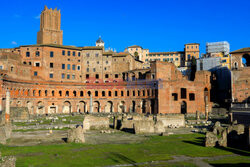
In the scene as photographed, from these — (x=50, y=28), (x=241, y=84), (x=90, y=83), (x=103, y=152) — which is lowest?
(x=103, y=152)

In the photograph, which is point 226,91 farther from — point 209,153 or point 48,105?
point 209,153

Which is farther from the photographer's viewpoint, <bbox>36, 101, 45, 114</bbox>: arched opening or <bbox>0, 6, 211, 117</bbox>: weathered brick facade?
<bbox>36, 101, 45, 114</bbox>: arched opening

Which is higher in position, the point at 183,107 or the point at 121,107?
the point at 183,107

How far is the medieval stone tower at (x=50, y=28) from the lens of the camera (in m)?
72.0

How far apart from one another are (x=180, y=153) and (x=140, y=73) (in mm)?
51063


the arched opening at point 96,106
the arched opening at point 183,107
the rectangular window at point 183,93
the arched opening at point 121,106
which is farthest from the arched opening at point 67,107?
the rectangular window at point 183,93

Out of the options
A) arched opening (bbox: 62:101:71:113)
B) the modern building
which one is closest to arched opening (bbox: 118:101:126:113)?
arched opening (bbox: 62:101:71:113)

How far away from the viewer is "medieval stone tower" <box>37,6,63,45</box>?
72.0m

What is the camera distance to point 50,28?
7331 cm

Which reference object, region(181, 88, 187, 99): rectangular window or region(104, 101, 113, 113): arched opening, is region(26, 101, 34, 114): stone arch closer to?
region(104, 101, 113, 113): arched opening

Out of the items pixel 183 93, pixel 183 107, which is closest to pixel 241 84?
pixel 183 93

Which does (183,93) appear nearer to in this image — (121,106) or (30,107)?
(121,106)

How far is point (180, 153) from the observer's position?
17.4m

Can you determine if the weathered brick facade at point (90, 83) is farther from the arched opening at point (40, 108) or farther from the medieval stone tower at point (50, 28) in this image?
the medieval stone tower at point (50, 28)
